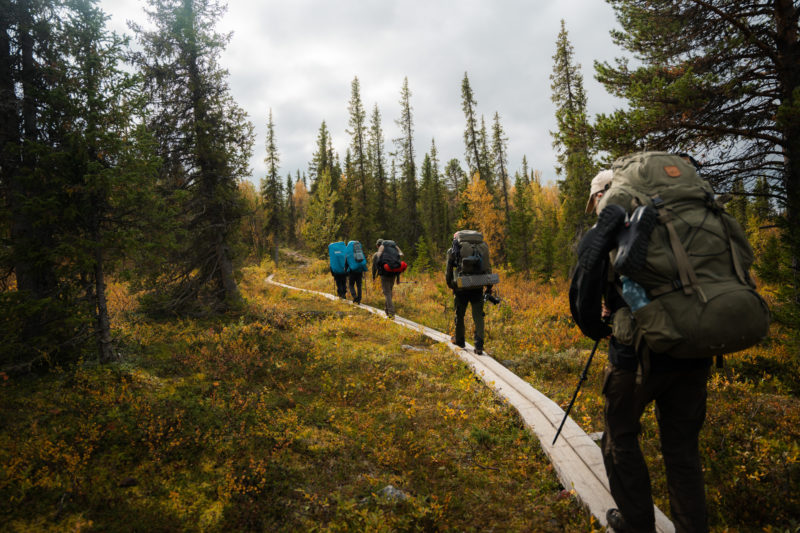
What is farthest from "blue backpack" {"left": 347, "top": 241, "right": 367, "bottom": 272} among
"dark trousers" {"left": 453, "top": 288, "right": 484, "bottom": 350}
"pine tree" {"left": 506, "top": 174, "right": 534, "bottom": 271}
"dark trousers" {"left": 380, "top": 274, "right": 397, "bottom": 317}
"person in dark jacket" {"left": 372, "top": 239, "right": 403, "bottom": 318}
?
"pine tree" {"left": 506, "top": 174, "right": 534, "bottom": 271}

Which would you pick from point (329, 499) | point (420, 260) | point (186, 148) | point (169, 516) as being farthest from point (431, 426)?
point (420, 260)

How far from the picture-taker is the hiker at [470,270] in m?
8.00

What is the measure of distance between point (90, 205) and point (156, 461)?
4.36 meters

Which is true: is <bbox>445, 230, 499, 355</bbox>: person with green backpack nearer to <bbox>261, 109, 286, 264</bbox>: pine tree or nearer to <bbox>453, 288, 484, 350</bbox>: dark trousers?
<bbox>453, 288, 484, 350</bbox>: dark trousers

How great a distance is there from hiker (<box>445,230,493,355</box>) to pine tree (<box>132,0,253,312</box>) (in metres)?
8.38

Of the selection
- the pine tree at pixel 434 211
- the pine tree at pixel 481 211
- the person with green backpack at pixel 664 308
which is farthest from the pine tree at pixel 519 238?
the person with green backpack at pixel 664 308

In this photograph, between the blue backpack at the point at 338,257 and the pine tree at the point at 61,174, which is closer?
the pine tree at the point at 61,174

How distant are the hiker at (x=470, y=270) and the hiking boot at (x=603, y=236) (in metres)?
5.15

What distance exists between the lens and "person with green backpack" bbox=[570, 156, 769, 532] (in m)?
2.33

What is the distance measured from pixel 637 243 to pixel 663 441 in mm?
1603

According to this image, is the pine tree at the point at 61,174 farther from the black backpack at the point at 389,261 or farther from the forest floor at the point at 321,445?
the black backpack at the point at 389,261

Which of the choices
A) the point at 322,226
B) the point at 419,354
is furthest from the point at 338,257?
the point at 322,226

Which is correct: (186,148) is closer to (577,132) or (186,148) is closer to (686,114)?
(577,132)

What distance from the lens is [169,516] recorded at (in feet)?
11.0
